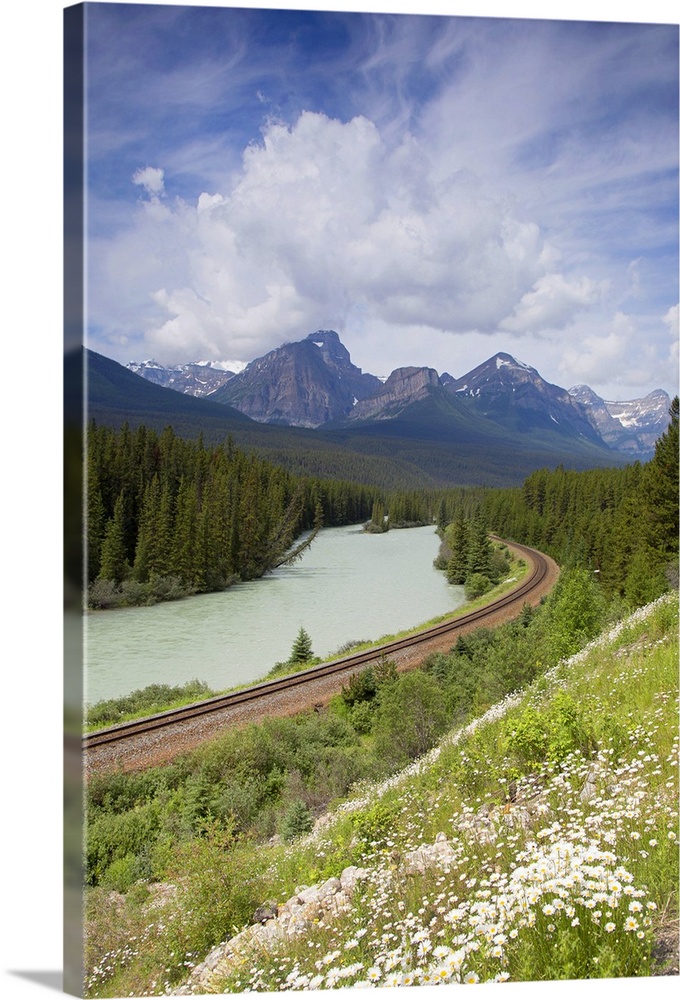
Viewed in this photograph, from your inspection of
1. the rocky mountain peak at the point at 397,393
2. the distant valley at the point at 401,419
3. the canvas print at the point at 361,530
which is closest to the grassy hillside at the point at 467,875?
the canvas print at the point at 361,530

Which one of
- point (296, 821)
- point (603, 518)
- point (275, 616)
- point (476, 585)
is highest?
point (603, 518)

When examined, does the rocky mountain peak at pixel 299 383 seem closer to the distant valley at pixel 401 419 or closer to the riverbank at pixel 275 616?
the distant valley at pixel 401 419

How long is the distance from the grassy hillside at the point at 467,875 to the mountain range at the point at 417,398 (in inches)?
69.8

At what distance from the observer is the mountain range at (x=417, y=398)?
4848 mm

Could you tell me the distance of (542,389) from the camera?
5.18 metres

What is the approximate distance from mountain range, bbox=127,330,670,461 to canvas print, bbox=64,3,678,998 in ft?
0.08

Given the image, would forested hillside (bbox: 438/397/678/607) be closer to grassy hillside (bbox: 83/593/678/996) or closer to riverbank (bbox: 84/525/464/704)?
riverbank (bbox: 84/525/464/704)

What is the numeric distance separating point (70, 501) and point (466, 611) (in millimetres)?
2757

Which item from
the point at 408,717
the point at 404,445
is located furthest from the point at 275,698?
the point at 404,445

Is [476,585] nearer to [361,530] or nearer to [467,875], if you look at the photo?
[361,530]

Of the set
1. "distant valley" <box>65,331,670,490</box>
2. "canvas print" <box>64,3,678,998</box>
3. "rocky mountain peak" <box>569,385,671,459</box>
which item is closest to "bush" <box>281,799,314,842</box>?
"canvas print" <box>64,3,678,998</box>

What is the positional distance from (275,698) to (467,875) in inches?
60.3

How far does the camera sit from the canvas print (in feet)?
12.1

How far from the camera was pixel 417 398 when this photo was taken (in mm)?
5121
